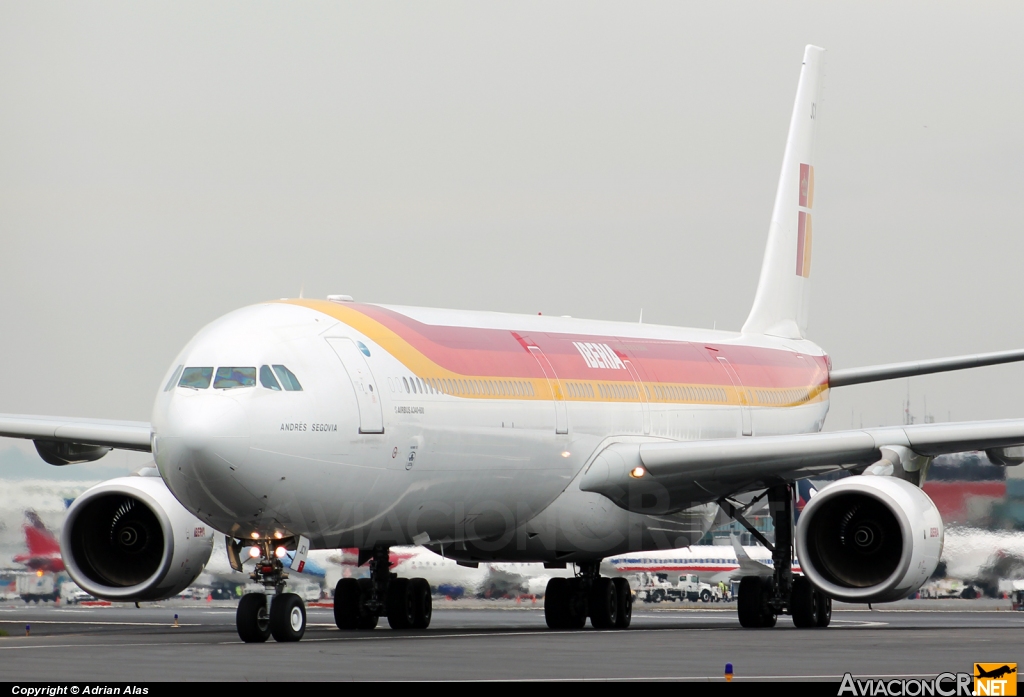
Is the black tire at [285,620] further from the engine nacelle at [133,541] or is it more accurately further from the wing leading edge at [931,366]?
the wing leading edge at [931,366]

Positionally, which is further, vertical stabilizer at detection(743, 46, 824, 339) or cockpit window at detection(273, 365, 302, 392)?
vertical stabilizer at detection(743, 46, 824, 339)

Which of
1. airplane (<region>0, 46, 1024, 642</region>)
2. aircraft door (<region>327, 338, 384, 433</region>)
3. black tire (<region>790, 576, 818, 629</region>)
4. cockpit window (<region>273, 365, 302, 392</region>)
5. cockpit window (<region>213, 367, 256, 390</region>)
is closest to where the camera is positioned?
cockpit window (<region>213, 367, 256, 390</region>)

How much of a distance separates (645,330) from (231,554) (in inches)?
382

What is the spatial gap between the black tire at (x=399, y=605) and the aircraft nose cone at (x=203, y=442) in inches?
233

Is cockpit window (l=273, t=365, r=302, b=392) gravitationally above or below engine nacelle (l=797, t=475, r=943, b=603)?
above

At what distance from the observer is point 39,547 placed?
2914 cm

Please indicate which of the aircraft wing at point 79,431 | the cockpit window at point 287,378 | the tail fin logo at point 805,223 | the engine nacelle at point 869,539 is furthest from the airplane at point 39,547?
the tail fin logo at point 805,223

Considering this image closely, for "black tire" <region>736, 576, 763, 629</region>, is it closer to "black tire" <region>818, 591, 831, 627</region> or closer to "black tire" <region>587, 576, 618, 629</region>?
"black tire" <region>818, 591, 831, 627</region>

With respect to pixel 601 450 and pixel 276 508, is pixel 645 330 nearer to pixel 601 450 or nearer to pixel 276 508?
pixel 601 450

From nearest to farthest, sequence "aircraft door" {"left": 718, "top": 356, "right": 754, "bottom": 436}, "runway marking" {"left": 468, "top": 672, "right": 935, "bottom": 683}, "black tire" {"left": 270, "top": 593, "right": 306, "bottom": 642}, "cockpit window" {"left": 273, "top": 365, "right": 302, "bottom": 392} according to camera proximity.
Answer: "runway marking" {"left": 468, "top": 672, "right": 935, "bottom": 683}, "black tire" {"left": 270, "top": 593, "right": 306, "bottom": 642}, "cockpit window" {"left": 273, "top": 365, "right": 302, "bottom": 392}, "aircraft door" {"left": 718, "top": 356, "right": 754, "bottom": 436}

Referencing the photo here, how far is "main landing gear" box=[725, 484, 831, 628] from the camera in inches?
905

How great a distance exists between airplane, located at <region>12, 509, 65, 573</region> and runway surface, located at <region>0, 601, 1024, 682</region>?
251 inches

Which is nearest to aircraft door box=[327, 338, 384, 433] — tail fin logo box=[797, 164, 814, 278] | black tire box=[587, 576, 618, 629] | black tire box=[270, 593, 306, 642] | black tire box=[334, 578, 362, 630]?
black tire box=[270, 593, 306, 642]

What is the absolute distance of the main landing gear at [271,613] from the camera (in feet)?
54.0
